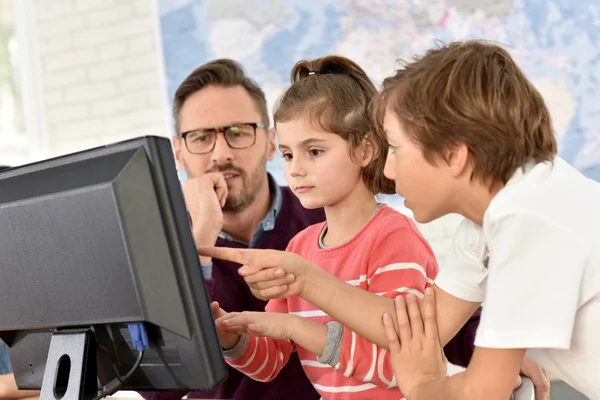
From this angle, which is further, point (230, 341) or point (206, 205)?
point (206, 205)

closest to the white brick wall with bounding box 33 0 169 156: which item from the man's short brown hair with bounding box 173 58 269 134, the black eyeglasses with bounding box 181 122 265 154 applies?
the man's short brown hair with bounding box 173 58 269 134

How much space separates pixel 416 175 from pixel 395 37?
203 centimetres

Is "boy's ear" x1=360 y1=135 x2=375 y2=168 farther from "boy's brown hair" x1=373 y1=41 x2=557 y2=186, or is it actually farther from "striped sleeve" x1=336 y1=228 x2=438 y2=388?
"boy's brown hair" x1=373 y1=41 x2=557 y2=186

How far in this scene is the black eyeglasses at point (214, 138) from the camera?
214 cm

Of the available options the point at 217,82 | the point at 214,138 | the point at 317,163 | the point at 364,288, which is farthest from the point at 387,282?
→ the point at 217,82

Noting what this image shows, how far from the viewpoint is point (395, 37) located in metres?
3.04

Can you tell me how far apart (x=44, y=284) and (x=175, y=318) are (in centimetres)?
20

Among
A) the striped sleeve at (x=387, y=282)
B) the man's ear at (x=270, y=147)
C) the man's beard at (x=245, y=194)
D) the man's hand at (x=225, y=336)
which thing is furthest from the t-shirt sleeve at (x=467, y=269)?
the man's ear at (x=270, y=147)

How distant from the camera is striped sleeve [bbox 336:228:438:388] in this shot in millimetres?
1299

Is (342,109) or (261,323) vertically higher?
(342,109)

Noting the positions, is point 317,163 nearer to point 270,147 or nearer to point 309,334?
point 309,334

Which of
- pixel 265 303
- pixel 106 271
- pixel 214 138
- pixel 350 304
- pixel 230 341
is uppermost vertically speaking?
pixel 106 271

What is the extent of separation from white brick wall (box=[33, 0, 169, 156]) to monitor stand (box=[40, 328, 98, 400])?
263cm

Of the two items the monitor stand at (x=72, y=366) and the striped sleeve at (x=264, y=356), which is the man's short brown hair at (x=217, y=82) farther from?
the monitor stand at (x=72, y=366)
